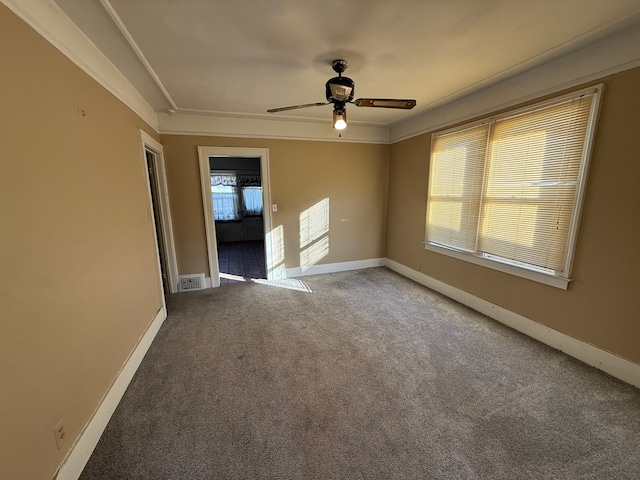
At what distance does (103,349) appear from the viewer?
173 cm

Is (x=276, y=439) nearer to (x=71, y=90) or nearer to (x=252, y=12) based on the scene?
(x=71, y=90)

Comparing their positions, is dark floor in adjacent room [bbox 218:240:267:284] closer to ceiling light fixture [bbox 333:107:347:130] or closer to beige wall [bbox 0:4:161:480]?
beige wall [bbox 0:4:161:480]

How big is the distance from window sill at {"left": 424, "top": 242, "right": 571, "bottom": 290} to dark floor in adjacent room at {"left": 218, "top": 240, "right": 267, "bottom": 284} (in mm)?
3018

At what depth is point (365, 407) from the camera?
1.75 m

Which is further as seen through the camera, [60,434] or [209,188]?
[209,188]

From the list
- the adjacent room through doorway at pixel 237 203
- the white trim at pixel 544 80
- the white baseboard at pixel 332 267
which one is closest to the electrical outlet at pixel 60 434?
the white baseboard at pixel 332 267

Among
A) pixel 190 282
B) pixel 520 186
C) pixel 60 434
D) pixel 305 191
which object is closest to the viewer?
pixel 60 434

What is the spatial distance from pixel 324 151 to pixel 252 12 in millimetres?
2732

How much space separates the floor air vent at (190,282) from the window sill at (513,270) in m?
3.59

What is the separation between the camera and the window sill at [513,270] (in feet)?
7.58

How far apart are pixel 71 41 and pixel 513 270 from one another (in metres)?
4.03

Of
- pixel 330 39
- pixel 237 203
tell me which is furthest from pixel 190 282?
pixel 237 203

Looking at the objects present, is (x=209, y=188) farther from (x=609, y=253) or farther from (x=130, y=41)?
(x=609, y=253)

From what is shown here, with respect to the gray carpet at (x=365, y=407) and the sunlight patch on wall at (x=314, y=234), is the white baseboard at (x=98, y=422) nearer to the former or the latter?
the gray carpet at (x=365, y=407)
